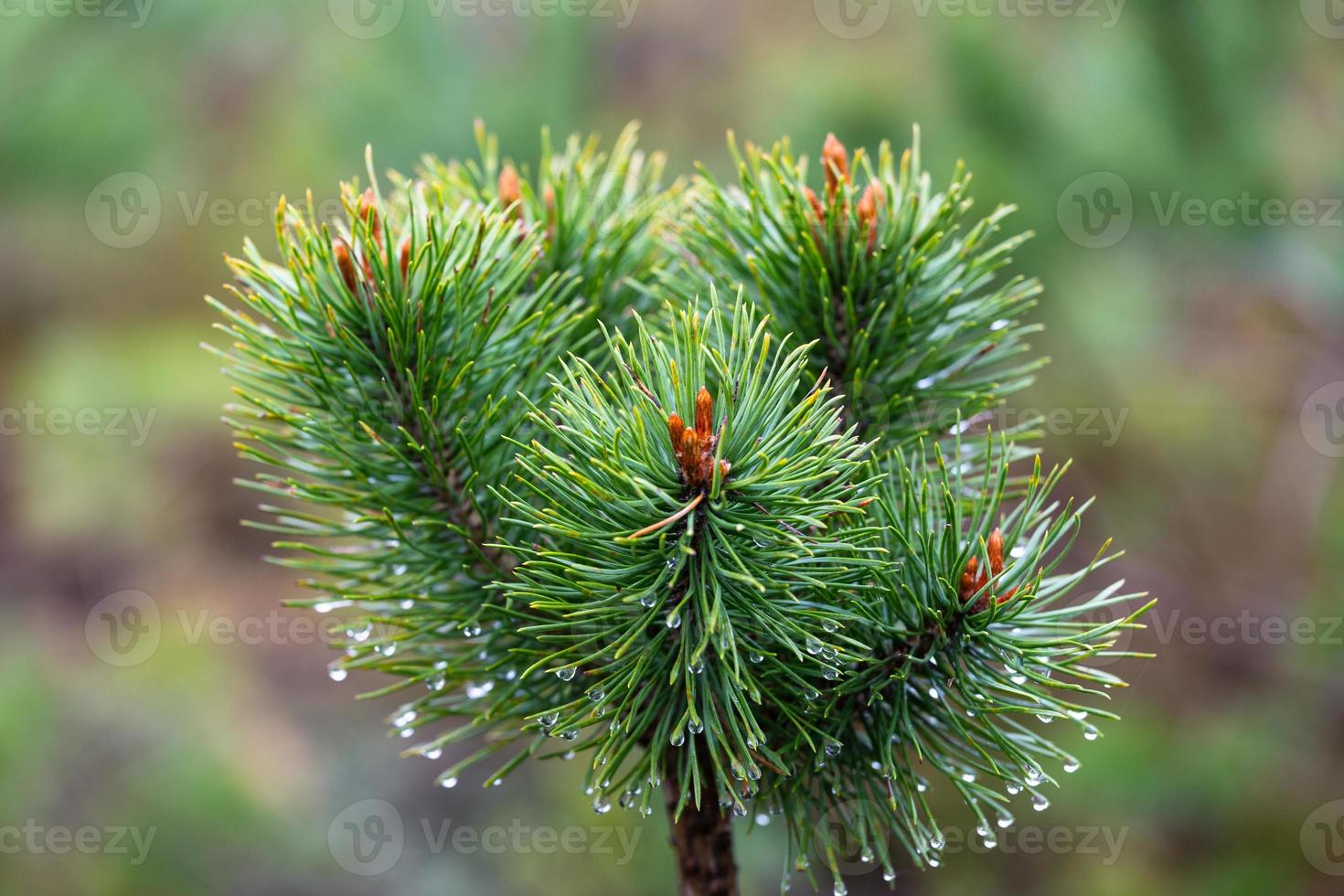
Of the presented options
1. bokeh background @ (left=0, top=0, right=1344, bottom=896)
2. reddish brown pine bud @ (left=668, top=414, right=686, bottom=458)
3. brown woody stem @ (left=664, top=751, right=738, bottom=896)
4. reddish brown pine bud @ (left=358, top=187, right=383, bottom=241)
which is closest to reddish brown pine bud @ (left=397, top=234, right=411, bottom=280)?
reddish brown pine bud @ (left=358, top=187, right=383, bottom=241)

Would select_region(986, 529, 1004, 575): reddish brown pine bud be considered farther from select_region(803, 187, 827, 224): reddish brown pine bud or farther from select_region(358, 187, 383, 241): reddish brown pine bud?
select_region(358, 187, 383, 241): reddish brown pine bud

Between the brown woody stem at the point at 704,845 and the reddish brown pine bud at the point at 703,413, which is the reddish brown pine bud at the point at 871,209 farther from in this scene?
the brown woody stem at the point at 704,845

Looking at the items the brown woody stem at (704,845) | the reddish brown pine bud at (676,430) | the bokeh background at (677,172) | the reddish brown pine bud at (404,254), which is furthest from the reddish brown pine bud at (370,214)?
the bokeh background at (677,172)

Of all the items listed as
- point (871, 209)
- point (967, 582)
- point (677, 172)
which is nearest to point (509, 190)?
point (871, 209)

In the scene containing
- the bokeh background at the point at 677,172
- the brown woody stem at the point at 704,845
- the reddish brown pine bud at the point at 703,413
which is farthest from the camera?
the bokeh background at the point at 677,172

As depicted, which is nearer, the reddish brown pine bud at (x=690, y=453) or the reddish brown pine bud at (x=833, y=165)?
A: the reddish brown pine bud at (x=690, y=453)

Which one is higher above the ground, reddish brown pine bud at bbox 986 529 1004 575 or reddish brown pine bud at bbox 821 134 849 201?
reddish brown pine bud at bbox 821 134 849 201

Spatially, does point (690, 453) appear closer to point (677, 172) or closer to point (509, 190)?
point (509, 190)
